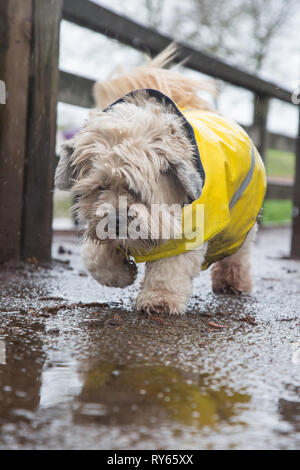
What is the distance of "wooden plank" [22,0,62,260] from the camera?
336 centimetres

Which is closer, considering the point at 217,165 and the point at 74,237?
the point at 217,165

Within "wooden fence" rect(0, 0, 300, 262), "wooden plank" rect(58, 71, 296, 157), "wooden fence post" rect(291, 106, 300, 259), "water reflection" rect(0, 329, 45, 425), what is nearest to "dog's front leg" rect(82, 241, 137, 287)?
"water reflection" rect(0, 329, 45, 425)

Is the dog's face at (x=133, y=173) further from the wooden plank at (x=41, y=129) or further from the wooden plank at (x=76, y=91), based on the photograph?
the wooden plank at (x=76, y=91)

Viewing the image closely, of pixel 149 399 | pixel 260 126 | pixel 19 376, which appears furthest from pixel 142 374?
pixel 260 126

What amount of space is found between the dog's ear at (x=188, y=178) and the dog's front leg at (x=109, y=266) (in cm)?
50

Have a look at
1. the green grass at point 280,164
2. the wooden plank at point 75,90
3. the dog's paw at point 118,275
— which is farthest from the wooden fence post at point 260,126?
the green grass at point 280,164

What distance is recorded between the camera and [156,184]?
7.18 feet

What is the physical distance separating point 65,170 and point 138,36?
77.0 inches

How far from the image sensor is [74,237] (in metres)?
5.67

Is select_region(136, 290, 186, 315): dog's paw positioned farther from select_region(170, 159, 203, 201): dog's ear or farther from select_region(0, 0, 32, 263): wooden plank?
select_region(0, 0, 32, 263): wooden plank

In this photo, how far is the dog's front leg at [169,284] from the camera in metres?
2.33
